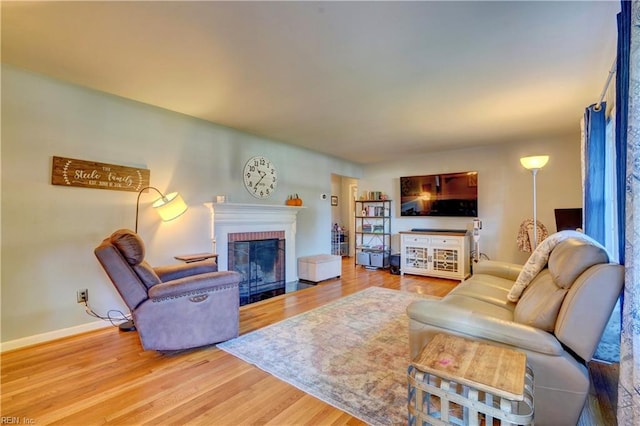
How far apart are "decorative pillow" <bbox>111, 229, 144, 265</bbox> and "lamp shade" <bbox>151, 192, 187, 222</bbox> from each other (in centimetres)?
82

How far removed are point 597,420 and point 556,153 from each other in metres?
4.27

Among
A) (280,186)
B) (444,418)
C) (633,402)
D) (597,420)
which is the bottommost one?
(597,420)

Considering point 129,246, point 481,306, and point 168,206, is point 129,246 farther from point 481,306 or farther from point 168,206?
point 481,306

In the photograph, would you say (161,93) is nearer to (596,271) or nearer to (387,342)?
(387,342)

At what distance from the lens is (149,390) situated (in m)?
1.91

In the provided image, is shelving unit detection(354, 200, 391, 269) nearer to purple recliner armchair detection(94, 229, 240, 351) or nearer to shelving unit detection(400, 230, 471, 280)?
shelving unit detection(400, 230, 471, 280)

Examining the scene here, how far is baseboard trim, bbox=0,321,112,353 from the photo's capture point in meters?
2.46

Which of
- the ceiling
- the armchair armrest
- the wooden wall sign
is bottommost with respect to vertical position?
the armchair armrest

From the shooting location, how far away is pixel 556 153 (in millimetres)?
4598

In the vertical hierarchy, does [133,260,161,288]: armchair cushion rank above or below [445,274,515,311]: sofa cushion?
above

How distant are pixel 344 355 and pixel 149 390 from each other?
139cm

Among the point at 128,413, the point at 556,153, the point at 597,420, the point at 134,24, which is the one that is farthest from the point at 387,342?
the point at 556,153

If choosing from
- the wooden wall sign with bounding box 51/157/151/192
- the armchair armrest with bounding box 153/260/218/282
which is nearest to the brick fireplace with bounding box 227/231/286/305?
the armchair armrest with bounding box 153/260/218/282

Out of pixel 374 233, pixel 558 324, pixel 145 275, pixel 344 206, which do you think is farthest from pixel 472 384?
pixel 344 206
